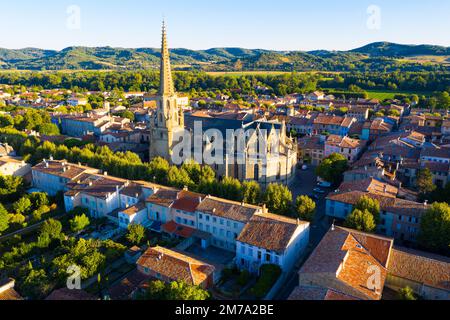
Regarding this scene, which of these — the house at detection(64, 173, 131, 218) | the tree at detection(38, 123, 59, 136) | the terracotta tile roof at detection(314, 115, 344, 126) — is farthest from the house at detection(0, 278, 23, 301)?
the terracotta tile roof at detection(314, 115, 344, 126)

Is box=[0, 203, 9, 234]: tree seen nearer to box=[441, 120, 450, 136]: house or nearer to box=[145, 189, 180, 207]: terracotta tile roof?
box=[145, 189, 180, 207]: terracotta tile roof

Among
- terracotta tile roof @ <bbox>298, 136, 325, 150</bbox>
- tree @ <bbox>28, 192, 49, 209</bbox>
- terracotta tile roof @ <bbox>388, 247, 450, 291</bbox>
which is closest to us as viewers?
terracotta tile roof @ <bbox>388, 247, 450, 291</bbox>

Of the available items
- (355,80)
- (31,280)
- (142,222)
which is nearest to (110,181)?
(142,222)

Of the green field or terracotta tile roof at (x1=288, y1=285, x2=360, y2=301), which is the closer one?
terracotta tile roof at (x1=288, y1=285, x2=360, y2=301)

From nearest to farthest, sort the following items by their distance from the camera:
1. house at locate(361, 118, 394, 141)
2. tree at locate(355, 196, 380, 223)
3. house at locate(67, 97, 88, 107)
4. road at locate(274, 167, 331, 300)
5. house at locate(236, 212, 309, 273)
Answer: road at locate(274, 167, 331, 300)
house at locate(236, 212, 309, 273)
tree at locate(355, 196, 380, 223)
house at locate(361, 118, 394, 141)
house at locate(67, 97, 88, 107)
